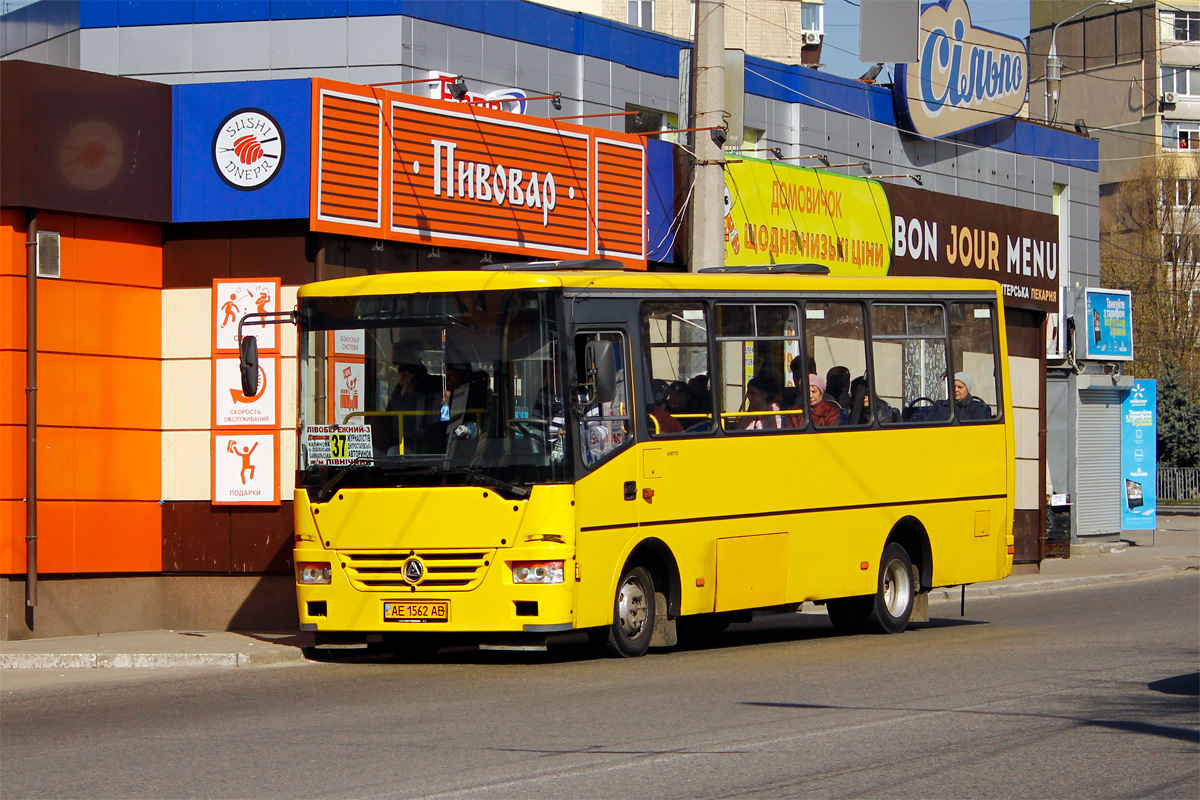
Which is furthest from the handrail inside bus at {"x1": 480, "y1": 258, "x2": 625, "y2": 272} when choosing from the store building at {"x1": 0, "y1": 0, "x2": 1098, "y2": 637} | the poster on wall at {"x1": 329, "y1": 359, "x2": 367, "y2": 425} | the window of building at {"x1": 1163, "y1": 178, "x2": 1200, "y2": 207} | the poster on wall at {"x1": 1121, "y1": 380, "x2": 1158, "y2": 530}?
the window of building at {"x1": 1163, "y1": 178, "x2": 1200, "y2": 207}

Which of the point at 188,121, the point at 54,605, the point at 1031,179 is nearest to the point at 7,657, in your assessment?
the point at 54,605

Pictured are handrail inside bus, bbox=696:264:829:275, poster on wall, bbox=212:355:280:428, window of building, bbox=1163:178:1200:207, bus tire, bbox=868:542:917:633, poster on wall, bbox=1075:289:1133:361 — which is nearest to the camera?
handrail inside bus, bbox=696:264:829:275

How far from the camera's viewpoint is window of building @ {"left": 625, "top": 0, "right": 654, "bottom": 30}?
42.2 m

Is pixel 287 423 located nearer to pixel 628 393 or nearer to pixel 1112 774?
pixel 628 393

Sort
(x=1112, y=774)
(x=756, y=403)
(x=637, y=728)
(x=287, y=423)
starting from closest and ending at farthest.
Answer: (x=1112, y=774), (x=637, y=728), (x=756, y=403), (x=287, y=423)

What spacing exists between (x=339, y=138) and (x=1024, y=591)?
1275cm

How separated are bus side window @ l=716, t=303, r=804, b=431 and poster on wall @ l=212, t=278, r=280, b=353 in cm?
503

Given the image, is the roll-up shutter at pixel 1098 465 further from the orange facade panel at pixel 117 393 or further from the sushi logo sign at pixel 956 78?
the orange facade panel at pixel 117 393

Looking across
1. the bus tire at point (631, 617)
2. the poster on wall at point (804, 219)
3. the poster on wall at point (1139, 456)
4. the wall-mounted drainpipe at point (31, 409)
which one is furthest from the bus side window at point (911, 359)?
the poster on wall at point (1139, 456)

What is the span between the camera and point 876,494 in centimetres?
1611

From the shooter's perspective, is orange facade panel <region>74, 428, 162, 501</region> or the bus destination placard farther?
orange facade panel <region>74, 428, 162, 501</region>

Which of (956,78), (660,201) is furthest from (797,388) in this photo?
(956,78)

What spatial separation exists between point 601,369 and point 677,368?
127cm

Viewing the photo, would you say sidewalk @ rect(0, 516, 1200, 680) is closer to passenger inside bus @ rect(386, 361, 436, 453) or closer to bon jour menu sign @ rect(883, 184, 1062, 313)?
passenger inside bus @ rect(386, 361, 436, 453)
